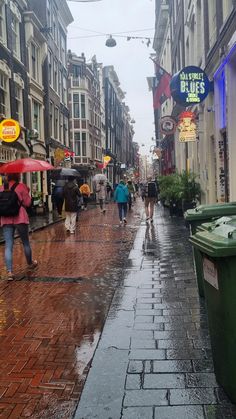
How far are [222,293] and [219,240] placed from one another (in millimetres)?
333

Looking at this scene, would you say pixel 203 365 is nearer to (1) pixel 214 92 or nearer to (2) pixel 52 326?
(2) pixel 52 326

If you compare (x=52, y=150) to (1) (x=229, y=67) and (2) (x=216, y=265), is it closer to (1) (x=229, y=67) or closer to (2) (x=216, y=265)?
(1) (x=229, y=67)

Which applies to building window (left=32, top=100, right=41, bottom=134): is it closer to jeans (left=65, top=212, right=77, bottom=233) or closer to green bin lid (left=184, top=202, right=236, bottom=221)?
jeans (left=65, top=212, right=77, bottom=233)

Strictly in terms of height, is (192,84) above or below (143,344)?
above

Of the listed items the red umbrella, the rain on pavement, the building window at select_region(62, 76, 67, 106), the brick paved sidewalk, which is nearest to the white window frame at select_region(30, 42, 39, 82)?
the building window at select_region(62, 76, 67, 106)

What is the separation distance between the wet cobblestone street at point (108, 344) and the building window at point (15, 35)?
17.4 meters

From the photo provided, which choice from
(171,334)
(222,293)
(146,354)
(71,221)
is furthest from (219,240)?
(71,221)

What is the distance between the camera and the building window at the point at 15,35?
74.8ft

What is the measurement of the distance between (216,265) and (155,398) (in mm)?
1049

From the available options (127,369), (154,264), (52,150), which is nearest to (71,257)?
(154,264)

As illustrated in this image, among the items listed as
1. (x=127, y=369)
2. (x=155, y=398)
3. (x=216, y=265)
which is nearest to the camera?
(x=216, y=265)

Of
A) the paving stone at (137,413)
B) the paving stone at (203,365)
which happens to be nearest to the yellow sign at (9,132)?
the paving stone at (203,365)

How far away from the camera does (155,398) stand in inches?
126

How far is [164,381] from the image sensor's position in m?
3.45
